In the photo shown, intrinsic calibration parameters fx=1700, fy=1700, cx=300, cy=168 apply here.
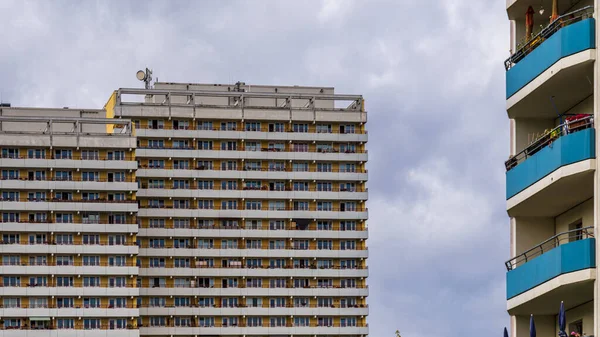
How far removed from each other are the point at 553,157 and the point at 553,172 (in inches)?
14.3

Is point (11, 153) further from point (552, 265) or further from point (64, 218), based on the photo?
point (552, 265)

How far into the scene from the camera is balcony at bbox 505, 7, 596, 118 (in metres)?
40.1

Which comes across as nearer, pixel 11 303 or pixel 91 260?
pixel 11 303

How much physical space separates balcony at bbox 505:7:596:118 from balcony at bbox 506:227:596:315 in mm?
3497

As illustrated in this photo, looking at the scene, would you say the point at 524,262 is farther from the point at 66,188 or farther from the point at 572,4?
the point at 66,188

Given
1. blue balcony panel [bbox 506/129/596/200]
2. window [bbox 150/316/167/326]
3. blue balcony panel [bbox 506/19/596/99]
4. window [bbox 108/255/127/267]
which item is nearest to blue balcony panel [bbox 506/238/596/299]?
blue balcony panel [bbox 506/129/596/200]

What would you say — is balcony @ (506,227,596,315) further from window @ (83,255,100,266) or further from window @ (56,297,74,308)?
window @ (83,255,100,266)

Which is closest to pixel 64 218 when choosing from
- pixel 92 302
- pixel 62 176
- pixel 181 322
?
pixel 62 176

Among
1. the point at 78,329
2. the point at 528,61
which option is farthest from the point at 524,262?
the point at 78,329

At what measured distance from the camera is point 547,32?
139 feet

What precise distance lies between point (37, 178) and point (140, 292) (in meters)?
20.3

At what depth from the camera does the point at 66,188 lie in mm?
186375

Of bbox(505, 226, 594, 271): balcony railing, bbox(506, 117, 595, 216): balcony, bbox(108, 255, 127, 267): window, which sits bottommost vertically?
bbox(505, 226, 594, 271): balcony railing

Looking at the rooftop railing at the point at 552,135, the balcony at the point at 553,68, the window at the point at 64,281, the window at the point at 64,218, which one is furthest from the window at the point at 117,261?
the rooftop railing at the point at 552,135
